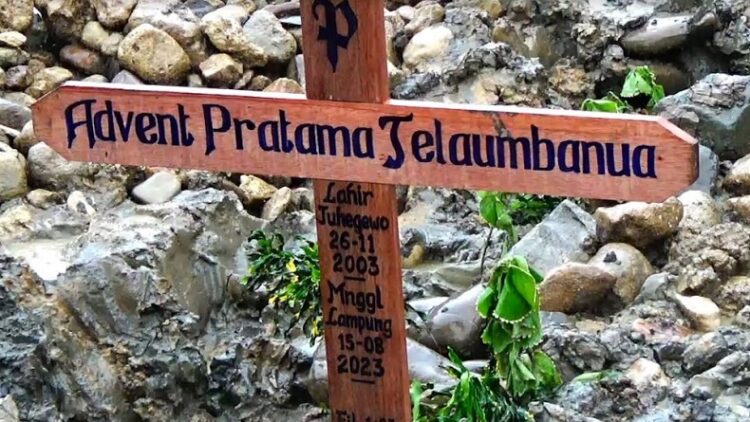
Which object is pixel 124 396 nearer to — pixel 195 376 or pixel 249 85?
pixel 195 376

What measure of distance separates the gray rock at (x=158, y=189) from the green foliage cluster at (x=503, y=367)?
1629mm

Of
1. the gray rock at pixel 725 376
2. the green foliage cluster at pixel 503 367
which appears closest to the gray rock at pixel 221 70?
the green foliage cluster at pixel 503 367

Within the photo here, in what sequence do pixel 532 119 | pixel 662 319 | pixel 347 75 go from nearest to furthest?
pixel 532 119 → pixel 347 75 → pixel 662 319

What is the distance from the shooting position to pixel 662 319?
12.1ft

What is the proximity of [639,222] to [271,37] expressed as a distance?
2182mm

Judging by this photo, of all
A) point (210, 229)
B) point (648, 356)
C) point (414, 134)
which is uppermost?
point (414, 134)

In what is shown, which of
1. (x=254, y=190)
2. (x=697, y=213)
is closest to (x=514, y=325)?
(x=697, y=213)

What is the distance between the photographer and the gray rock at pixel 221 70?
5.38 meters

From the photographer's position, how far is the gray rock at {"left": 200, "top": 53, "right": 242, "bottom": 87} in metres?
5.38

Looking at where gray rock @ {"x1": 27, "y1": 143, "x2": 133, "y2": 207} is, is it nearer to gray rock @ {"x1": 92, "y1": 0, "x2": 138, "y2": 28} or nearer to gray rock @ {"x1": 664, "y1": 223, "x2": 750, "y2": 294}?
gray rock @ {"x1": 92, "y1": 0, "x2": 138, "y2": 28}

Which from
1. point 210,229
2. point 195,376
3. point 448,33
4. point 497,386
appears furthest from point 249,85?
point 497,386

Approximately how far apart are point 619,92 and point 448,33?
34.6 inches

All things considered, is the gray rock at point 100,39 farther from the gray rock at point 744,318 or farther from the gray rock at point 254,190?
the gray rock at point 744,318

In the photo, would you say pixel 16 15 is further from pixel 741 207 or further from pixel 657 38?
pixel 741 207
